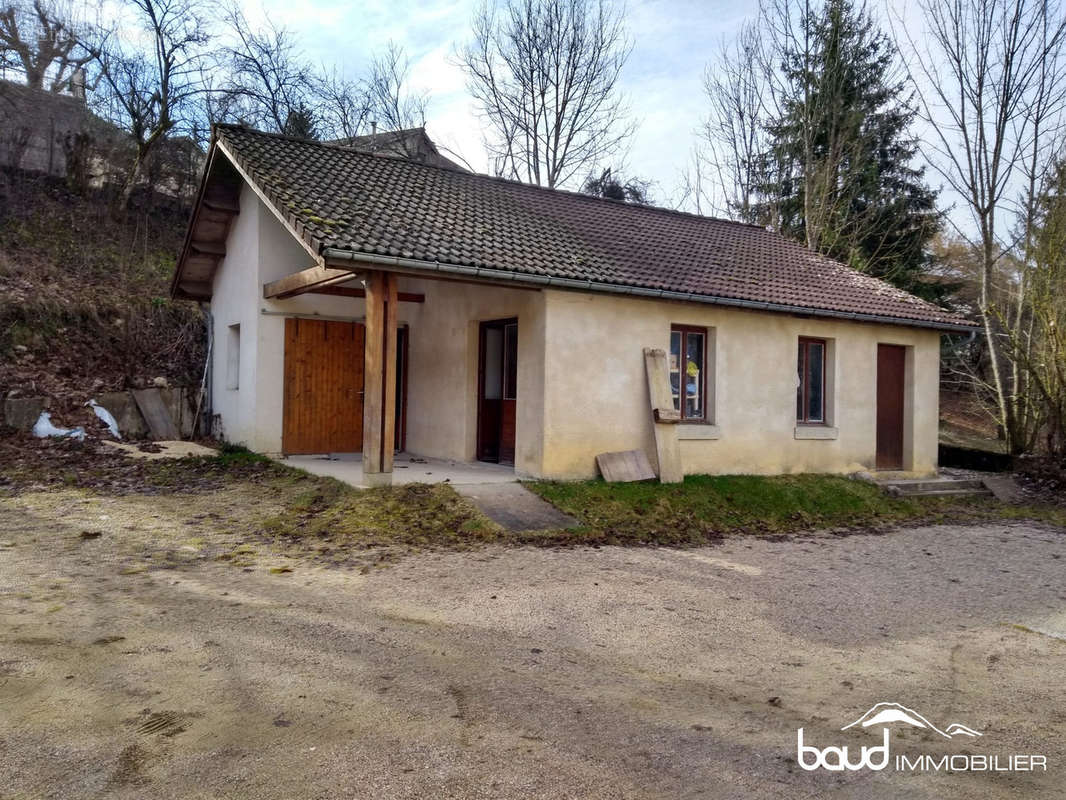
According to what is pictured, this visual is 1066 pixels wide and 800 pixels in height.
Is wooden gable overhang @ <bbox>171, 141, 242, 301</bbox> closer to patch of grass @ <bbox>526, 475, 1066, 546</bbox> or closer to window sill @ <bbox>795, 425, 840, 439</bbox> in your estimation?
patch of grass @ <bbox>526, 475, 1066, 546</bbox>

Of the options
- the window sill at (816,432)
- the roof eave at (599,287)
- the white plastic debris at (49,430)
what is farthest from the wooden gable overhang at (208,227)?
the window sill at (816,432)

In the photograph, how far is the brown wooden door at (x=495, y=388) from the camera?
41.7 feet

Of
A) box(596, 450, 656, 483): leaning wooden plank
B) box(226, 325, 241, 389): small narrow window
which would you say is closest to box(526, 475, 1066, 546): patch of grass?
box(596, 450, 656, 483): leaning wooden plank

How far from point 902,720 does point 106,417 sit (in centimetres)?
1406

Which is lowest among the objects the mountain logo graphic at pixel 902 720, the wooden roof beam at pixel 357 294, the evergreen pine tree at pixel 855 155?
the mountain logo graphic at pixel 902 720

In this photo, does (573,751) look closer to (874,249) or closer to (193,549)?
(193,549)

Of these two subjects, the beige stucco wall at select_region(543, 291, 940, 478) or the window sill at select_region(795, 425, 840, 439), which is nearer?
the beige stucco wall at select_region(543, 291, 940, 478)

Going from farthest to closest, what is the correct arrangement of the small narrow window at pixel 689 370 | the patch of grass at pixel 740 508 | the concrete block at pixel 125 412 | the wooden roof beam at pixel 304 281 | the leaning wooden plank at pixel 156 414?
the leaning wooden plank at pixel 156 414
the concrete block at pixel 125 412
the small narrow window at pixel 689 370
the wooden roof beam at pixel 304 281
the patch of grass at pixel 740 508

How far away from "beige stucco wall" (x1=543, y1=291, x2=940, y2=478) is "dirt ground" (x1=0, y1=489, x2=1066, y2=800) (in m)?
3.42

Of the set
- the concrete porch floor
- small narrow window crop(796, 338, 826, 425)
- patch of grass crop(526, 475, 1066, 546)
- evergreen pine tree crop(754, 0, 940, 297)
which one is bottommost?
patch of grass crop(526, 475, 1066, 546)

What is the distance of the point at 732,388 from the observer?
12.6 meters

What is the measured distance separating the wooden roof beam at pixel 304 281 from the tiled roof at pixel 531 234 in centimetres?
68

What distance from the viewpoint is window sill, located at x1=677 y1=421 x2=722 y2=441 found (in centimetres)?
1204

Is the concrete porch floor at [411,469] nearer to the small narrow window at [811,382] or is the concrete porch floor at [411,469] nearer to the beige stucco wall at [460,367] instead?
the beige stucco wall at [460,367]
